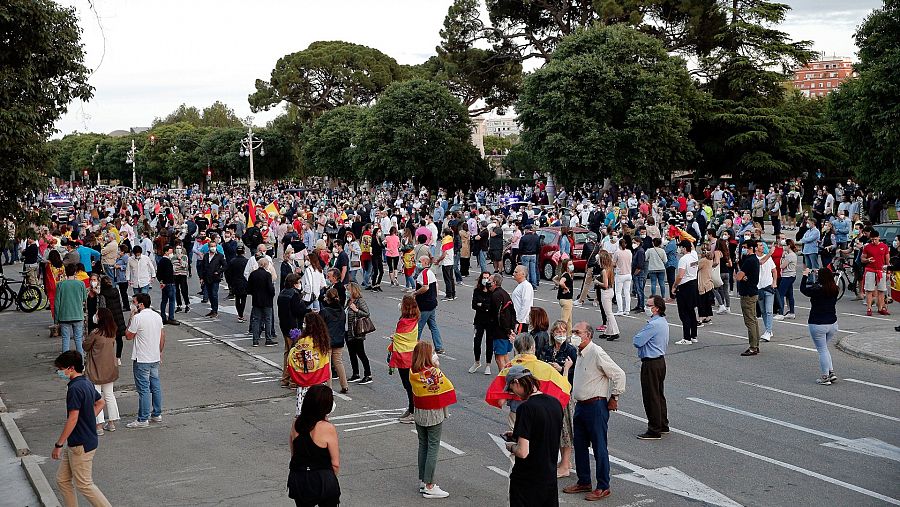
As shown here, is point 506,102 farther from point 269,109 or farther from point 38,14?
point 38,14

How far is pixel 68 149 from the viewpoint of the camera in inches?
6713

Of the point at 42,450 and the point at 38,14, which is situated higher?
the point at 38,14

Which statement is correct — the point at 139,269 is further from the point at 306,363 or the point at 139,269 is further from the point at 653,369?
the point at 653,369

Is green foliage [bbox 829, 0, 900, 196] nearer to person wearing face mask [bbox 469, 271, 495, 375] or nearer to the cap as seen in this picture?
person wearing face mask [bbox 469, 271, 495, 375]

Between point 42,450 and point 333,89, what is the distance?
88.9 metres

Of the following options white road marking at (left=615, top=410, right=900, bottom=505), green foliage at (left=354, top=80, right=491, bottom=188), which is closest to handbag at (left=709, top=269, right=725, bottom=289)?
white road marking at (left=615, top=410, right=900, bottom=505)

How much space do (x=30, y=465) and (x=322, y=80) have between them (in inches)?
3544

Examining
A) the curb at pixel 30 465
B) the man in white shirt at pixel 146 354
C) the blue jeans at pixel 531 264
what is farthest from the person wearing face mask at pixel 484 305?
the blue jeans at pixel 531 264

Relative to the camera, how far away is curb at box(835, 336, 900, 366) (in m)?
15.4

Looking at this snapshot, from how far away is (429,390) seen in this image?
30.7 feet

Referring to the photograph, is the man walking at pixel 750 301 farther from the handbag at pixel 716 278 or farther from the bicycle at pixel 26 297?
the bicycle at pixel 26 297

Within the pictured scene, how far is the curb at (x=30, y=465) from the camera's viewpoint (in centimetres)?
970

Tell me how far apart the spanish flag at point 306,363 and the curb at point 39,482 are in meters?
2.86

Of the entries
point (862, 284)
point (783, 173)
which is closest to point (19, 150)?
point (862, 284)
